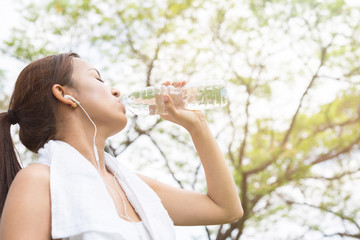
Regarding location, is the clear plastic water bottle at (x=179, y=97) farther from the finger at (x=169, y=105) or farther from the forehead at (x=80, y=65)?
the forehead at (x=80, y=65)

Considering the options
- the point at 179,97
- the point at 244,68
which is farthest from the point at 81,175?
the point at 244,68

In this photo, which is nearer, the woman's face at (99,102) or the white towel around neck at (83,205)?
the white towel around neck at (83,205)

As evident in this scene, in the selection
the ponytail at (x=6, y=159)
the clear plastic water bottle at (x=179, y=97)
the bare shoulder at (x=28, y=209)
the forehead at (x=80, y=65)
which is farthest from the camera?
the clear plastic water bottle at (x=179, y=97)

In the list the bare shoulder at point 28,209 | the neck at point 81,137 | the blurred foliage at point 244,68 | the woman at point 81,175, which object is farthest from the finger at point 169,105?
the blurred foliage at point 244,68

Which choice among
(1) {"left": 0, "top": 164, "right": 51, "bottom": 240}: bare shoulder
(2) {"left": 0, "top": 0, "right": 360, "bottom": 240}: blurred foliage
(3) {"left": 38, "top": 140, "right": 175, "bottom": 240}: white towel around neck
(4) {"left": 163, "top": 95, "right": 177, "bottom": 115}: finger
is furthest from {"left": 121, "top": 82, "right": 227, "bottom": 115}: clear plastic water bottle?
(2) {"left": 0, "top": 0, "right": 360, "bottom": 240}: blurred foliage

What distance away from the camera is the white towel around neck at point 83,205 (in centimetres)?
100

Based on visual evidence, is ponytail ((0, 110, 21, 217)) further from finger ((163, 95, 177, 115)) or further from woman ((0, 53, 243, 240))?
finger ((163, 95, 177, 115))

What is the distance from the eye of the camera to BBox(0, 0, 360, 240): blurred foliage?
4.62 m

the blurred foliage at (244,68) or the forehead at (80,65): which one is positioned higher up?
the forehead at (80,65)

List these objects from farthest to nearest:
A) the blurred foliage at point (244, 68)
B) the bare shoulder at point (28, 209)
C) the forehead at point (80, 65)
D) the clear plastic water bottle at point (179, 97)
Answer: the blurred foliage at point (244, 68), the clear plastic water bottle at point (179, 97), the forehead at point (80, 65), the bare shoulder at point (28, 209)

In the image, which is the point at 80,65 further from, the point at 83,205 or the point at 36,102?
the point at 83,205

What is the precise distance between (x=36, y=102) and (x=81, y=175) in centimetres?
32

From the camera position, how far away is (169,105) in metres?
1.35

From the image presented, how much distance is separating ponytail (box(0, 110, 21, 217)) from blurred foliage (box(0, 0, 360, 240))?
3.16 metres
